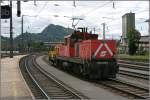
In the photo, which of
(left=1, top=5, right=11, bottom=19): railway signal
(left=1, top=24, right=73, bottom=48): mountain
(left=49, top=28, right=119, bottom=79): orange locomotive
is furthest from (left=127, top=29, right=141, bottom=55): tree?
(left=1, top=5, right=11, bottom=19): railway signal

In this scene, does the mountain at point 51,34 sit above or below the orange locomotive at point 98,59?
above

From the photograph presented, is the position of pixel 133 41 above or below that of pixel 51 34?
below

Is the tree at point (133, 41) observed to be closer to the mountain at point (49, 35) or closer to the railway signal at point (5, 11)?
the mountain at point (49, 35)

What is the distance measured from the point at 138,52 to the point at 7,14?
79.0 meters

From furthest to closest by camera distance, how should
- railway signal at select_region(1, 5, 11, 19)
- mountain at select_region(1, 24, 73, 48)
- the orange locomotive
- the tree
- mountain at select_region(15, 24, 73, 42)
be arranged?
mountain at select_region(15, 24, 73, 42) → mountain at select_region(1, 24, 73, 48) → the tree → the orange locomotive → railway signal at select_region(1, 5, 11, 19)

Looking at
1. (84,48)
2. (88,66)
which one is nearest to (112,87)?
(88,66)

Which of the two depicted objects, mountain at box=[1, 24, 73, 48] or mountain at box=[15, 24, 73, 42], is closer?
mountain at box=[1, 24, 73, 48]

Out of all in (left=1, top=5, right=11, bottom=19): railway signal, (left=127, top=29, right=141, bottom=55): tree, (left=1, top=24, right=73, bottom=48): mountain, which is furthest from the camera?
(left=1, top=24, right=73, bottom=48): mountain

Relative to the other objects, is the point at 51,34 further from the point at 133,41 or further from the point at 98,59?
the point at 98,59

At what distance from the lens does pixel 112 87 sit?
20922 mm

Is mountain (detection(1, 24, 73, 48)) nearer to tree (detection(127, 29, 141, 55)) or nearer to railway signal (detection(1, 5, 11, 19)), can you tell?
tree (detection(127, 29, 141, 55))

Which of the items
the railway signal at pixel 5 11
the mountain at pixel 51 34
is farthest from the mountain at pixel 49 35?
the railway signal at pixel 5 11

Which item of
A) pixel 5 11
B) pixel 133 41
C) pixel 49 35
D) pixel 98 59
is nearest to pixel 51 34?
pixel 49 35

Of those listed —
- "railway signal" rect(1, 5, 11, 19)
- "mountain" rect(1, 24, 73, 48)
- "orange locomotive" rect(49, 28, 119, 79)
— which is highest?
"mountain" rect(1, 24, 73, 48)
